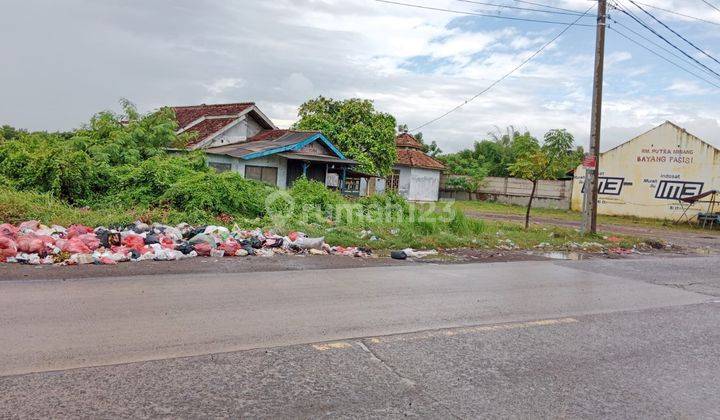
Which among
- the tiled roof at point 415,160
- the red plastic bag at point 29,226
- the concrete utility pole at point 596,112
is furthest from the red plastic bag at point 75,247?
the tiled roof at point 415,160

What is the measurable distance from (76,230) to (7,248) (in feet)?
6.49

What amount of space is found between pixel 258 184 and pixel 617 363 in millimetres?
14218

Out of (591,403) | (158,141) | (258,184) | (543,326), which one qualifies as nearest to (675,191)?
(258,184)

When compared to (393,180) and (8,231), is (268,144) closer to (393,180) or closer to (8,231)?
(8,231)

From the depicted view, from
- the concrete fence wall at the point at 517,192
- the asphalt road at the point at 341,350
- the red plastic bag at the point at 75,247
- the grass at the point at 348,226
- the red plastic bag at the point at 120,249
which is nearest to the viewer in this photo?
the asphalt road at the point at 341,350

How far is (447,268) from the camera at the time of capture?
11188 mm

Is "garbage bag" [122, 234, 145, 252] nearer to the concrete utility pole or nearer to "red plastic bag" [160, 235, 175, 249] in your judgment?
"red plastic bag" [160, 235, 175, 249]

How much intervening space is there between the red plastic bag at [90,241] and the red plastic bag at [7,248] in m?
1.18

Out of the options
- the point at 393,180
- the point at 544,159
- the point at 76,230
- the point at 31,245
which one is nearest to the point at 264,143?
the point at 544,159

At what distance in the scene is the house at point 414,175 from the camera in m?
42.8

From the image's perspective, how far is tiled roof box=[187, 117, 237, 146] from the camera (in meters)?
27.7

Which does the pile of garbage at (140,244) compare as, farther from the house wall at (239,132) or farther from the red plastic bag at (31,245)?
the house wall at (239,132)

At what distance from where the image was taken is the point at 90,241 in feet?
33.6

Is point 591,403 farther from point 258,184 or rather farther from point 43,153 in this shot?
point 43,153
